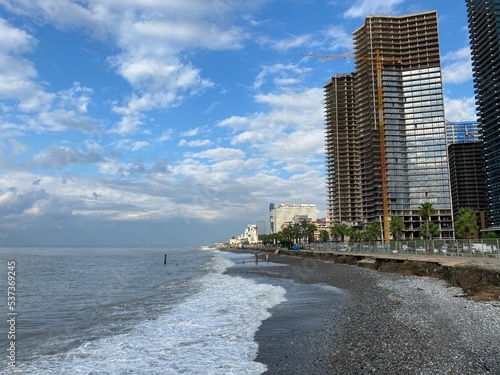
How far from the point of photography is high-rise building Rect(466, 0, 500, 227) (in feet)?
575

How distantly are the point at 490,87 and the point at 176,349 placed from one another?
21478cm

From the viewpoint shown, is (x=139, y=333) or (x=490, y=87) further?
(x=490, y=87)

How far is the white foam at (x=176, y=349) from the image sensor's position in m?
11.2

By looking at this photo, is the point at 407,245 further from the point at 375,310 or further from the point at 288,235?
the point at 288,235

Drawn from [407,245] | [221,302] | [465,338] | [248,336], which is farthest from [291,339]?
[407,245]

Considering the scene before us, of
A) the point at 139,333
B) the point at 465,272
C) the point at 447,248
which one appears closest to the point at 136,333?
the point at 139,333

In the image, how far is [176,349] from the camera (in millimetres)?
13227

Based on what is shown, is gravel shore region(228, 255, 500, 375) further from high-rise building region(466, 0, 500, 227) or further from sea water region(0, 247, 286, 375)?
high-rise building region(466, 0, 500, 227)

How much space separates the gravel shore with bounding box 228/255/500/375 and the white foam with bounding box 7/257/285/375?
78cm

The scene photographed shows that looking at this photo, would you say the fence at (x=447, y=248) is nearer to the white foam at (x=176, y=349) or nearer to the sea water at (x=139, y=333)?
the sea water at (x=139, y=333)

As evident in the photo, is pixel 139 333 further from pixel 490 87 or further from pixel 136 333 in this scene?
pixel 490 87

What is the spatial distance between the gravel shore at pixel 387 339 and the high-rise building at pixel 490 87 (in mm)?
177522

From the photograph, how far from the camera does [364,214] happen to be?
19138cm

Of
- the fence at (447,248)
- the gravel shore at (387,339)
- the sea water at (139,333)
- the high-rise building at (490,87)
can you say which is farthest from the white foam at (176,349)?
the high-rise building at (490,87)
